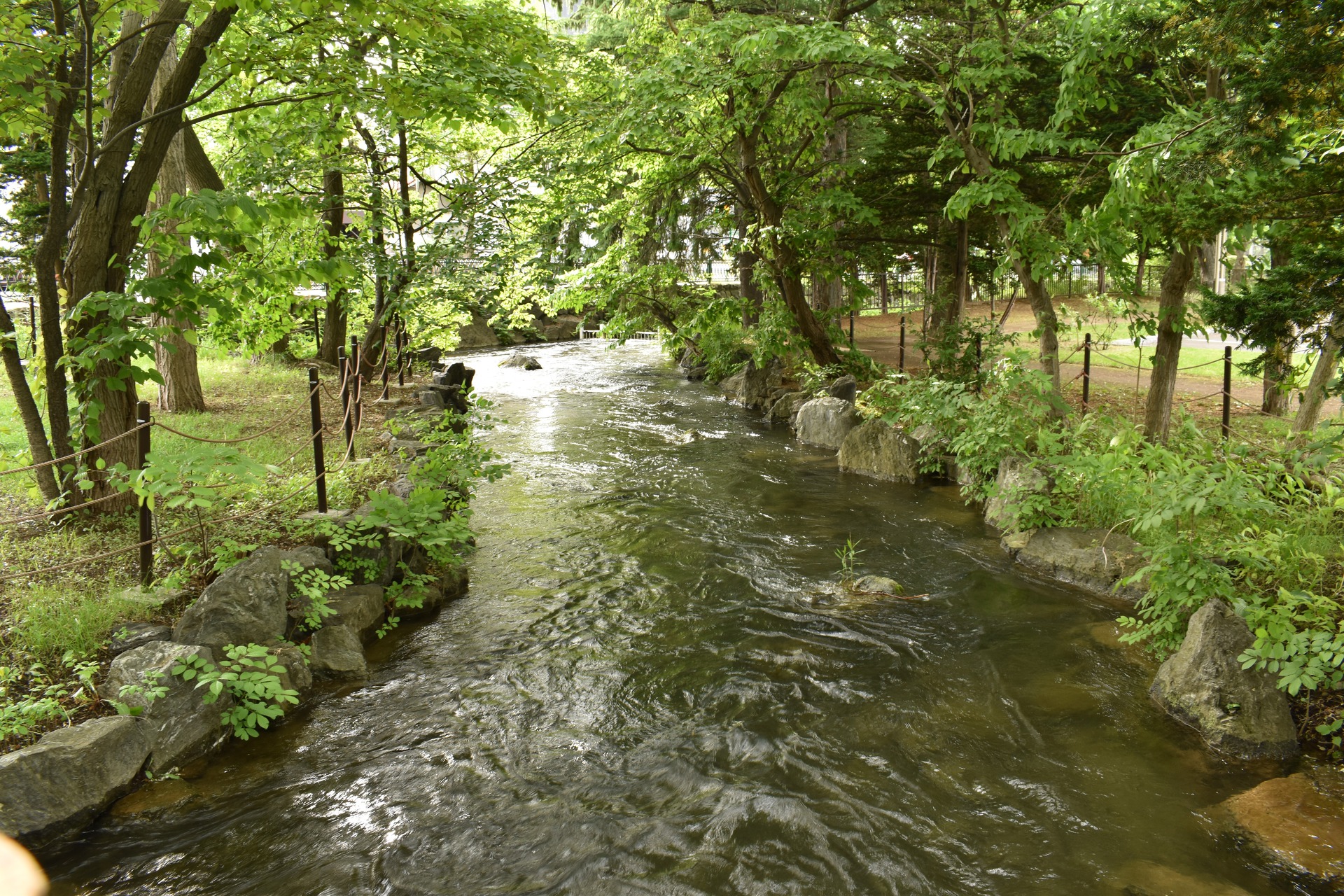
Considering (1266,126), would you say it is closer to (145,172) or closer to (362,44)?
(145,172)

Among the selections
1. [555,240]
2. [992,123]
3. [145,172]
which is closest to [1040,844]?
[145,172]

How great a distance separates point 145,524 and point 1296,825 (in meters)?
7.23

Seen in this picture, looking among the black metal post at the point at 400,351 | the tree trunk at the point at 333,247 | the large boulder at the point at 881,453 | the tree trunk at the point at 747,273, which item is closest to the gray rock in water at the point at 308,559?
the tree trunk at the point at 333,247

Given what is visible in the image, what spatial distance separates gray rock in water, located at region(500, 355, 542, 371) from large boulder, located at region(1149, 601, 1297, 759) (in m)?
21.1

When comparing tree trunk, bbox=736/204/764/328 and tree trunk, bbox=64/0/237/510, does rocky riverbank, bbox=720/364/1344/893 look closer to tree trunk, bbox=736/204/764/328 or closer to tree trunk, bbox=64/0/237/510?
tree trunk, bbox=64/0/237/510

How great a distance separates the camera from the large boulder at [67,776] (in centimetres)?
418

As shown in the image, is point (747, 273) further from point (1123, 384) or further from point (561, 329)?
point (561, 329)

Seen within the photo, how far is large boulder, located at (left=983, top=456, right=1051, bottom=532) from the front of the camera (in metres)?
8.31

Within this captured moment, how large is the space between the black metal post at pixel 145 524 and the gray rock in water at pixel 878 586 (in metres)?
5.56

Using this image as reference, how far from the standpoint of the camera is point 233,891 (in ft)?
13.3

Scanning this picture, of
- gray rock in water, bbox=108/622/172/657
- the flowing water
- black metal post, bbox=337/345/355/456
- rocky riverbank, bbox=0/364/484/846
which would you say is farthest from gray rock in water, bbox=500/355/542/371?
gray rock in water, bbox=108/622/172/657

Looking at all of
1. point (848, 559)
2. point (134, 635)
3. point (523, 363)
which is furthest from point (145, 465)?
point (523, 363)

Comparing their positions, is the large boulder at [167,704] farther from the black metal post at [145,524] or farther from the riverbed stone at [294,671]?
the black metal post at [145,524]

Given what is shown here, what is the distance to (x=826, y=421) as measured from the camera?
45.3ft
